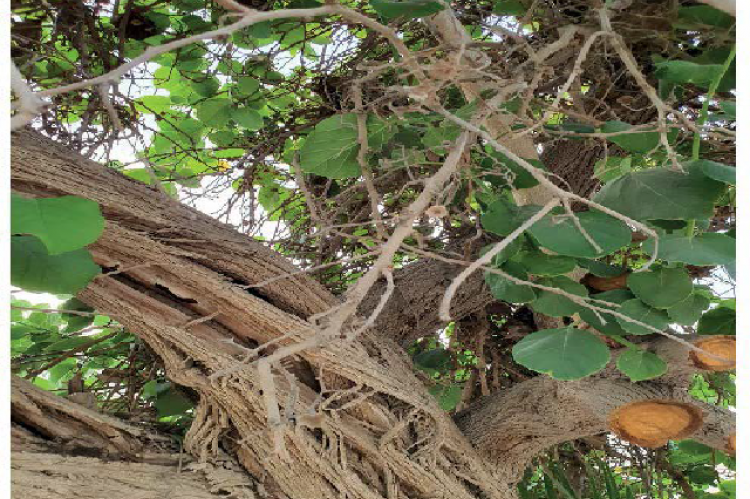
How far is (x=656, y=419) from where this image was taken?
1071 millimetres

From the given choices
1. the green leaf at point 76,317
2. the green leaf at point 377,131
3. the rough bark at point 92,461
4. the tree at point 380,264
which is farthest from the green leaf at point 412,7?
the green leaf at point 76,317

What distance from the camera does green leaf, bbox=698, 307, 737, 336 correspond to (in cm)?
91

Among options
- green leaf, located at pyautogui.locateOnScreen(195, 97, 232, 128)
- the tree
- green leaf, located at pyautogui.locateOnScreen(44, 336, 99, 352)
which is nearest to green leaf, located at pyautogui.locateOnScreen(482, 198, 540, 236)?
the tree

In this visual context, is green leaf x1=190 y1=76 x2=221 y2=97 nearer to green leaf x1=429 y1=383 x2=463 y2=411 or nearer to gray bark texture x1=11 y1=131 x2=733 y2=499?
gray bark texture x1=11 y1=131 x2=733 y2=499

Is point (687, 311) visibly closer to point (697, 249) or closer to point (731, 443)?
point (697, 249)

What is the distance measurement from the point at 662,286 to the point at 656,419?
32cm

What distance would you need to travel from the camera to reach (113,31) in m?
1.38

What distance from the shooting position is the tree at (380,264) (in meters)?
0.74

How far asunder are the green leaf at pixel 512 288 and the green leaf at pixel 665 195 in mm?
162

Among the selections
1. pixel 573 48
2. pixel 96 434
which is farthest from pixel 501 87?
pixel 96 434

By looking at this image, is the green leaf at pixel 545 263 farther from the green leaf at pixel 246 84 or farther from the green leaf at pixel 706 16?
the green leaf at pixel 246 84
